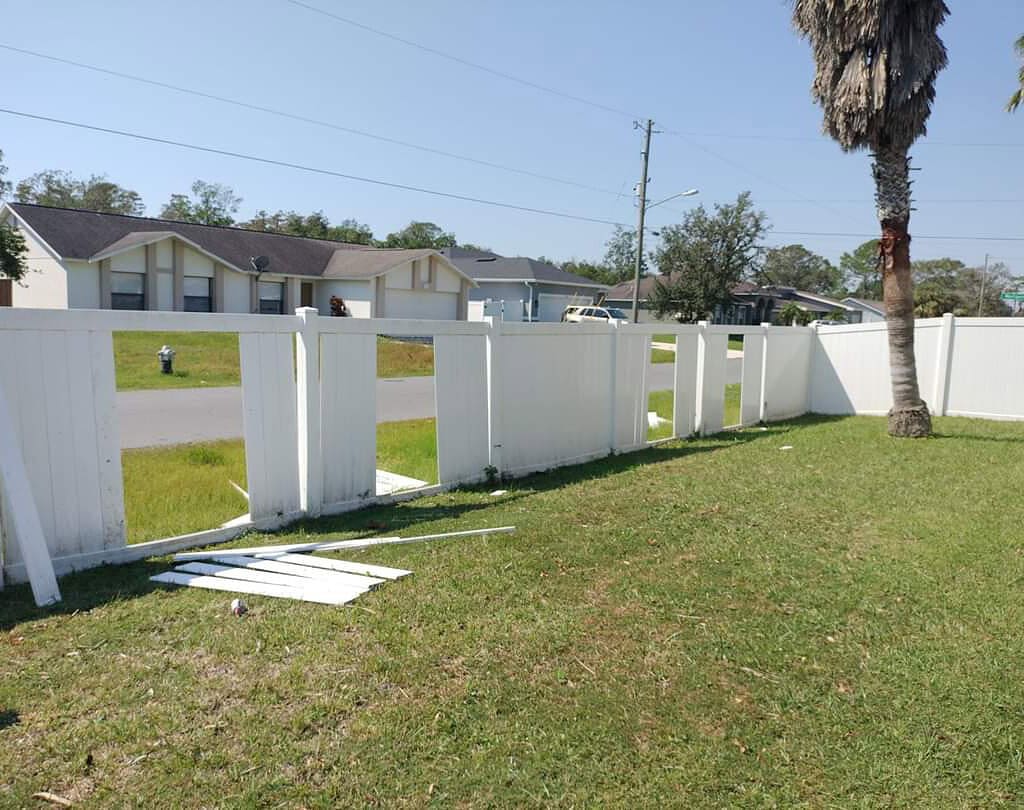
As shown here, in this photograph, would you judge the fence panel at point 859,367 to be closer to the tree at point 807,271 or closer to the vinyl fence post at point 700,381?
the vinyl fence post at point 700,381

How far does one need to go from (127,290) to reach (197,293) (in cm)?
243

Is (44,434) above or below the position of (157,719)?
above

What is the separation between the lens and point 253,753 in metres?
2.90

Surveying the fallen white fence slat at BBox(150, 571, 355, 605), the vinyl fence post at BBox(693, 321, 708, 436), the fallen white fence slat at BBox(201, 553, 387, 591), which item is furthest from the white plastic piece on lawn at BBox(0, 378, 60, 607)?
the vinyl fence post at BBox(693, 321, 708, 436)

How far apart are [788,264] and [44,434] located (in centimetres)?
9814

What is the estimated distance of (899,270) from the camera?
11.0 metres

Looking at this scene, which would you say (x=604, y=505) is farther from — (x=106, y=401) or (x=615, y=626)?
(x=106, y=401)

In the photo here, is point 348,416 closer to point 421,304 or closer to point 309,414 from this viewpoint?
point 309,414

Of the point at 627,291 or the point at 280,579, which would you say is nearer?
the point at 280,579

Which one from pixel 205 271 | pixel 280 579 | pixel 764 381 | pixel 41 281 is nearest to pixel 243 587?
pixel 280 579

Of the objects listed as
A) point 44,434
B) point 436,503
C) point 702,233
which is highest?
point 702,233

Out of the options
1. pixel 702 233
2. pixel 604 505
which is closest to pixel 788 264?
pixel 702 233

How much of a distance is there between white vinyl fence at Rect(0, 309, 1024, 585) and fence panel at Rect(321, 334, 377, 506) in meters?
0.01

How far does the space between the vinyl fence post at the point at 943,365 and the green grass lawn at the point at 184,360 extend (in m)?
8.84
